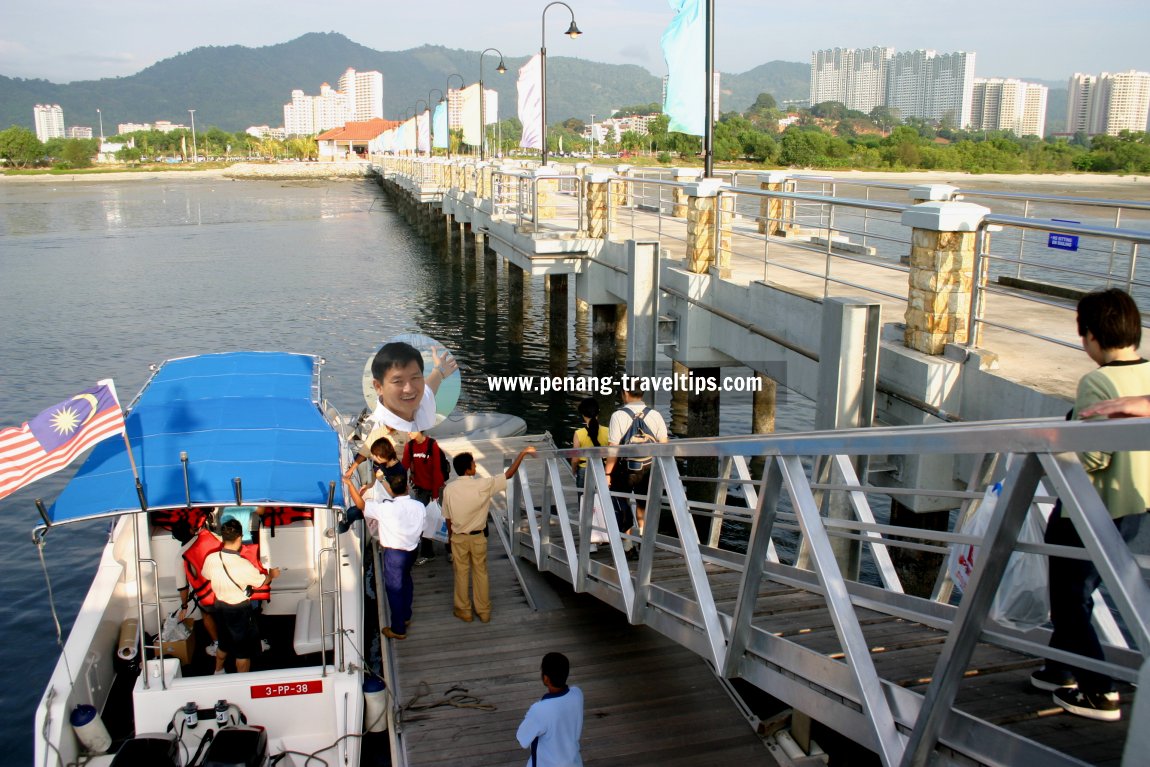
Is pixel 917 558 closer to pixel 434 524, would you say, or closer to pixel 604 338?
pixel 434 524

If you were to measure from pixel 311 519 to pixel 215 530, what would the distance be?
2.74ft

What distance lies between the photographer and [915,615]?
3648 mm

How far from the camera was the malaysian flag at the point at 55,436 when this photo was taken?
212 inches

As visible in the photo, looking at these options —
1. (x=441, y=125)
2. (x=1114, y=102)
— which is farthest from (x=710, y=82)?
(x=1114, y=102)

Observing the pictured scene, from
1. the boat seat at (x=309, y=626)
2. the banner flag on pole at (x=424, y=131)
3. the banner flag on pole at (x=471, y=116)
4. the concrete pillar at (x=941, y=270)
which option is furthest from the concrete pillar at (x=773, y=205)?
the banner flag on pole at (x=424, y=131)

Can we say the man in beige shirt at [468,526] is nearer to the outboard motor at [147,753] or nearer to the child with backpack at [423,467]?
the child with backpack at [423,467]

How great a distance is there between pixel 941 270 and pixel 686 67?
6404 millimetres

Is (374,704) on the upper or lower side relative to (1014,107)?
lower

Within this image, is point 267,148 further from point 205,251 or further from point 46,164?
point 205,251

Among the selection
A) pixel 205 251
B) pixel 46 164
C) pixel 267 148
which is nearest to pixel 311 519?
pixel 205 251

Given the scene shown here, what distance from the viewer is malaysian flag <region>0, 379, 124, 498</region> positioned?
17.7 ft

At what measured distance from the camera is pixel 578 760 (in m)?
4.79

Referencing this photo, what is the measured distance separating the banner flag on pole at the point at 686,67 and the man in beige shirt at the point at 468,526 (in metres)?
6.50

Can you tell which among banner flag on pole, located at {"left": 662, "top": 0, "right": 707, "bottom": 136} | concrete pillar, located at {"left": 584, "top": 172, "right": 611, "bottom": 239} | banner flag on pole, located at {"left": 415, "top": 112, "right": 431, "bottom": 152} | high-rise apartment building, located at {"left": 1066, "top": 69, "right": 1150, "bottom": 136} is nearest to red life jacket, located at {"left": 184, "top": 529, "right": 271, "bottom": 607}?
banner flag on pole, located at {"left": 662, "top": 0, "right": 707, "bottom": 136}
